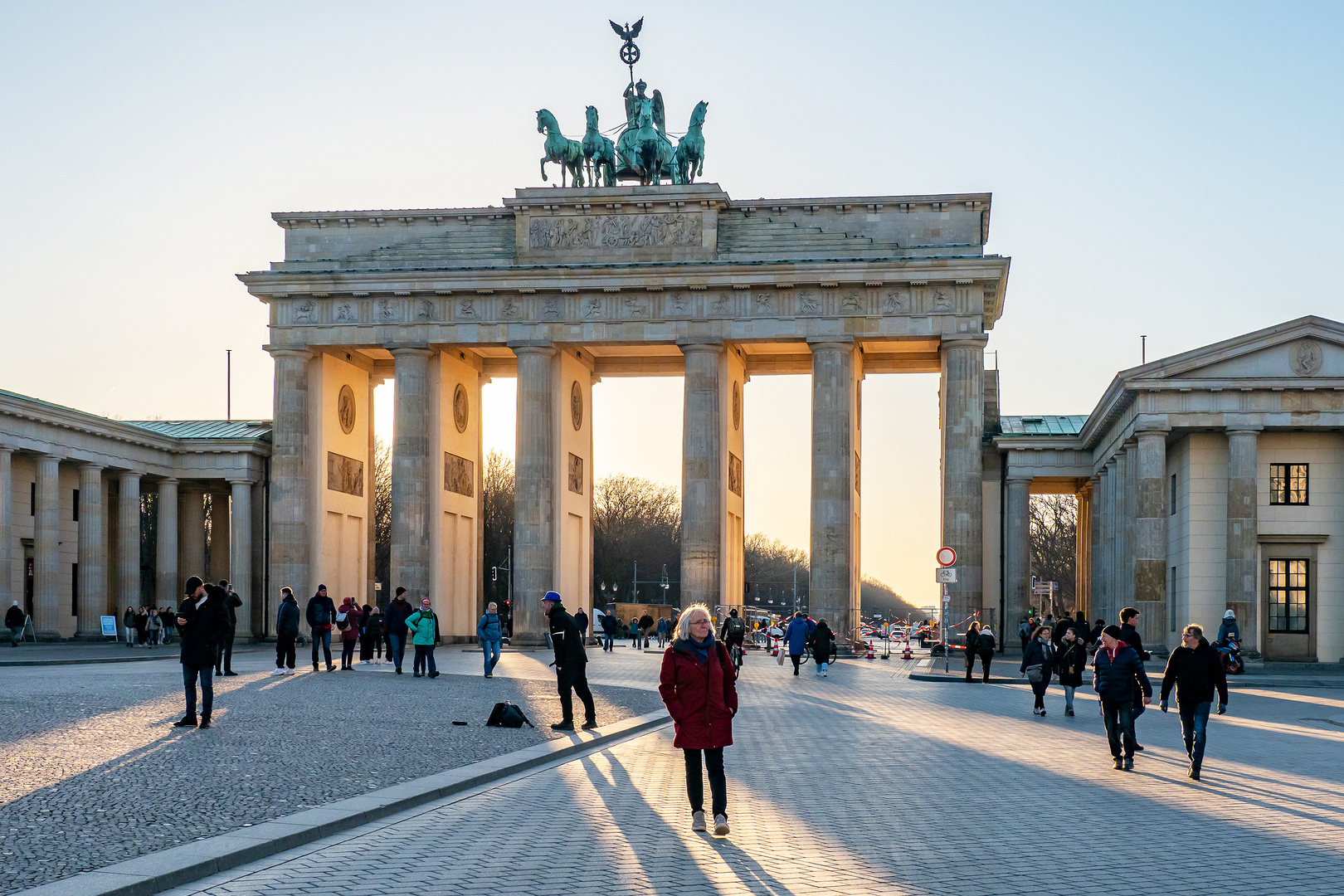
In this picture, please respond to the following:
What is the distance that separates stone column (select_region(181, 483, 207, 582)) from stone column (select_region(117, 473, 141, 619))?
11.5 ft

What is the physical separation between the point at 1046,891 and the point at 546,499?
45102mm

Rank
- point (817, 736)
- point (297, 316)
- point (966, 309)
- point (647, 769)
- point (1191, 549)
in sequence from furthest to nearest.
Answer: point (297, 316) < point (966, 309) < point (1191, 549) < point (817, 736) < point (647, 769)

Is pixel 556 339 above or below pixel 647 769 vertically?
above

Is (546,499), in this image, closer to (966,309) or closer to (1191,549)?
(966,309)

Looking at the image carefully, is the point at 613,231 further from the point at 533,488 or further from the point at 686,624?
the point at 686,624

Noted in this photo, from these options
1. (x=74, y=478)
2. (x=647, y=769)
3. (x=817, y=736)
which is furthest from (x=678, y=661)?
(x=74, y=478)

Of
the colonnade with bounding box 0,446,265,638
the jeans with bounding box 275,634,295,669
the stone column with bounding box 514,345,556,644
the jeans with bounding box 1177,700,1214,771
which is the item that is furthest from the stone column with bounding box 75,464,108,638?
the jeans with bounding box 1177,700,1214,771

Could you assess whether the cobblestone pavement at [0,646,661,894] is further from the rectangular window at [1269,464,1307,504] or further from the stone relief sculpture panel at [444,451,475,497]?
the stone relief sculpture panel at [444,451,475,497]

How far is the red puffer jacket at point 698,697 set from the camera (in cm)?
1184

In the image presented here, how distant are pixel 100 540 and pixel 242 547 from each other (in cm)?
535

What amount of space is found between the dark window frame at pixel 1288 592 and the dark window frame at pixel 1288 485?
5.23 feet

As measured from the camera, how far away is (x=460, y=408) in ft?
192

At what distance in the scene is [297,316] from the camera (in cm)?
5550

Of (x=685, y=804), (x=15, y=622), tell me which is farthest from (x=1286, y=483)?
(x=15, y=622)
